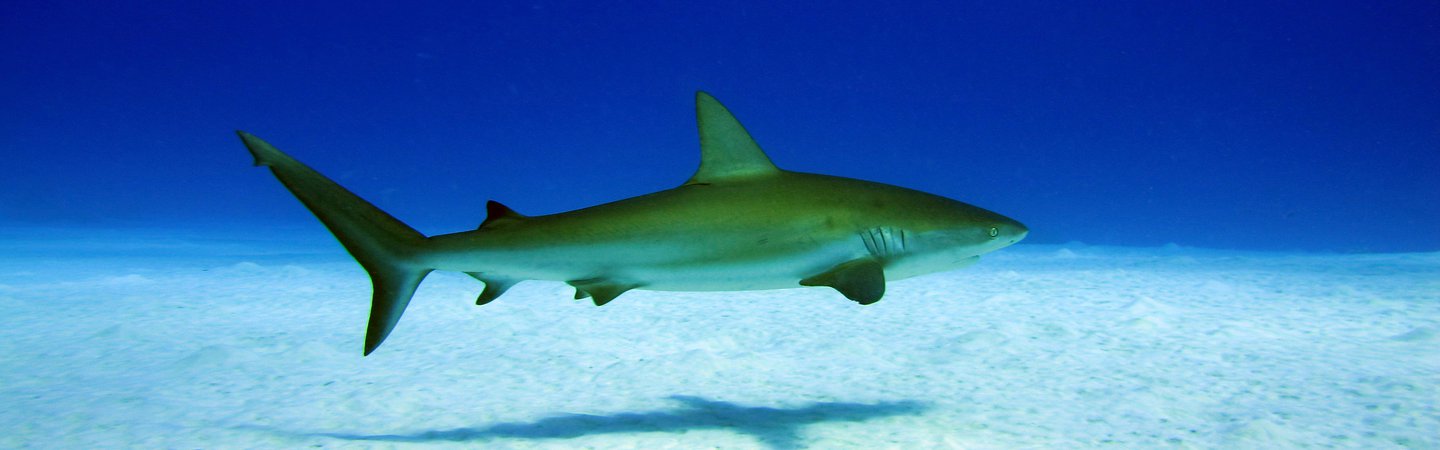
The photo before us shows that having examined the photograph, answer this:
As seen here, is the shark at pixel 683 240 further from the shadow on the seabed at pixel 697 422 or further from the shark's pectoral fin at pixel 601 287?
the shadow on the seabed at pixel 697 422

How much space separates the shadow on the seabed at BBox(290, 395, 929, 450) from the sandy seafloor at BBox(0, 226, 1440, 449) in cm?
2

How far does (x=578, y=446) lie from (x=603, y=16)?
50179 millimetres

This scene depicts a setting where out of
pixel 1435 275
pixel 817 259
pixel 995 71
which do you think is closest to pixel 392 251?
pixel 817 259

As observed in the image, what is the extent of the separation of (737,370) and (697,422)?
116cm

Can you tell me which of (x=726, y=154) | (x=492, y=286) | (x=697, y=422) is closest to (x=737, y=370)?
(x=697, y=422)

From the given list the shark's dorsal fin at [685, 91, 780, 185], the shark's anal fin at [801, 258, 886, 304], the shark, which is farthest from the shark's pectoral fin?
the shark's anal fin at [801, 258, 886, 304]

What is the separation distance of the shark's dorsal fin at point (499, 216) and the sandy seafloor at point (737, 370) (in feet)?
3.79

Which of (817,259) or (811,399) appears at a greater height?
(817,259)

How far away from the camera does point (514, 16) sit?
163 feet

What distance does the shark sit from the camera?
2684 mm

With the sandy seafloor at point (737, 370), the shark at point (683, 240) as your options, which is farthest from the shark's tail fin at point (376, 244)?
the sandy seafloor at point (737, 370)

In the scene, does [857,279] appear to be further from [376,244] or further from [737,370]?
[737,370]

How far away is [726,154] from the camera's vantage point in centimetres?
305

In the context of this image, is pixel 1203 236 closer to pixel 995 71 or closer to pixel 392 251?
pixel 995 71
